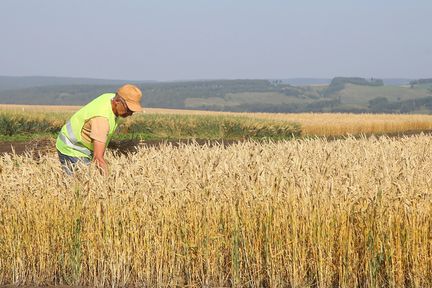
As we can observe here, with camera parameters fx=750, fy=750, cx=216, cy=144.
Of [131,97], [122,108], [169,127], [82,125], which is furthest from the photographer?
[169,127]

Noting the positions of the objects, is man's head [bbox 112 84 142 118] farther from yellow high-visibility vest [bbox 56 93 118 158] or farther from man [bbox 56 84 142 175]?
yellow high-visibility vest [bbox 56 93 118 158]

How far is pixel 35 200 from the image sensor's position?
8.47 meters

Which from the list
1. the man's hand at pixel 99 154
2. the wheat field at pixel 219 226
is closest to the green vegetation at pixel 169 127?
the man's hand at pixel 99 154

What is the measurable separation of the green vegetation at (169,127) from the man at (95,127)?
79.2ft

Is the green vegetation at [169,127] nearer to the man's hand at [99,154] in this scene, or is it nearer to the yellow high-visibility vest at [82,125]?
the yellow high-visibility vest at [82,125]

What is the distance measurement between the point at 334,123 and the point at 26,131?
21.1 metres

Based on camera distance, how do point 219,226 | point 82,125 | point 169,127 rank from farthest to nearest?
point 169,127, point 82,125, point 219,226

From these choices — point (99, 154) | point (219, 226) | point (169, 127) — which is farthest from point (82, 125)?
point (169, 127)

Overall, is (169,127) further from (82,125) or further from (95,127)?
(95,127)

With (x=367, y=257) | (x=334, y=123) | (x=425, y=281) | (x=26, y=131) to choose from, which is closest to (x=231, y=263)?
(x=367, y=257)

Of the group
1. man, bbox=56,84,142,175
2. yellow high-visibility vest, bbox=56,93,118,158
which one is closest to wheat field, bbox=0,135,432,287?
man, bbox=56,84,142,175

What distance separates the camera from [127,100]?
27.9 feet

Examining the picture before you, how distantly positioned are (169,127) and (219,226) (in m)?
29.0

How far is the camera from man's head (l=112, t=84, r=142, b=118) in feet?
27.8
